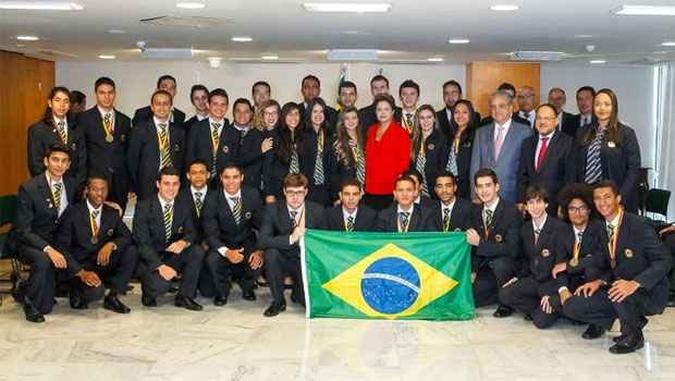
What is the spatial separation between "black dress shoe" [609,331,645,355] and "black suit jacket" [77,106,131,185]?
448cm

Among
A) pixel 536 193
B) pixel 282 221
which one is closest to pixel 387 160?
pixel 282 221

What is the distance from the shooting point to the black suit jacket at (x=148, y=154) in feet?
24.0

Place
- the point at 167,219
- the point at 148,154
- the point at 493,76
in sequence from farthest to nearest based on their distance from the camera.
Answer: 1. the point at 493,76
2. the point at 148,154
3. the point at 167,219

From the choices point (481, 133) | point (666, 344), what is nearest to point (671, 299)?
point (666, 344)

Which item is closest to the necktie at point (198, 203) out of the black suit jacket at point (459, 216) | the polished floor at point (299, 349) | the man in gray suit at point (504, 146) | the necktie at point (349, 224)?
the polished floor at point (299, 349)

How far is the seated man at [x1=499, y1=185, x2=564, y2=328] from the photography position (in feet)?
19.8

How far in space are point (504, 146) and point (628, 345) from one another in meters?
2.20

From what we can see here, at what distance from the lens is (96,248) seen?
6633mm

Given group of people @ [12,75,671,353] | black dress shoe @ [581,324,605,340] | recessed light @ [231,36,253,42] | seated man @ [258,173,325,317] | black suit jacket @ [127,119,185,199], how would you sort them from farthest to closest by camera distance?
recessed light @ [231,36,253,42] < black suit jacket @ [127,119,185,199] < seated man @ [258,173,325,317] < group of people @ [12,75,671,353] < black dress shoe @ [581,324,605,340]

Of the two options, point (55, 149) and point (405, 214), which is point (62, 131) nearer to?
point (55, 149)

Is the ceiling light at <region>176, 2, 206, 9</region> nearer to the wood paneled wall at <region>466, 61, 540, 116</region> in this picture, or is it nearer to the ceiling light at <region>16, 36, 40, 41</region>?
the ceiling light at <region>16, 36, 40, 41</region>

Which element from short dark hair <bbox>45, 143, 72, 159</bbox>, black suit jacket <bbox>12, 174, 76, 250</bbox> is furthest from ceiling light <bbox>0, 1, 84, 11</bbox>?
black suit jacket <bbox>12, 174, 76, 250</bbox>

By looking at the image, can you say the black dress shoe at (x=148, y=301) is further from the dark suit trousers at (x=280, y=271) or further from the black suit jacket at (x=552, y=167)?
the black suit jacket at (x=552, y=167)

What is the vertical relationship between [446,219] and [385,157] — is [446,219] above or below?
below
